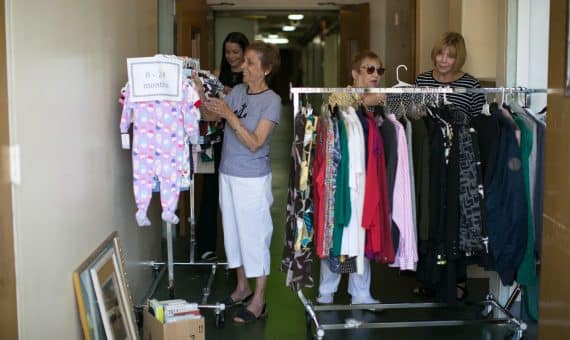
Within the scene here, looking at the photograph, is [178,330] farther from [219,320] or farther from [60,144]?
[60,144]

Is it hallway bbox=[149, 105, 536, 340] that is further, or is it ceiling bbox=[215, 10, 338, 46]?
ceiling bbox=[215, 10, 338, 46]

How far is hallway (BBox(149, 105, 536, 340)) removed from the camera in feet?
13.8

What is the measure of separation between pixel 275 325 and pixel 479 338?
1182 millimetres

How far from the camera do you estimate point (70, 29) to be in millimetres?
3027

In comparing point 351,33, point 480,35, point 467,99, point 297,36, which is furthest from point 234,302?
point 297,36

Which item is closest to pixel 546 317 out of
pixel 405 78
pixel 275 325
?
pixel 275 325

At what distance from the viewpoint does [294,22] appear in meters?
16.4

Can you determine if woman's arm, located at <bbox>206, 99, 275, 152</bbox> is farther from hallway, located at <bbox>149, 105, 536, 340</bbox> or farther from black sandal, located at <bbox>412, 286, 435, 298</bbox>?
black sandal, located at <bbox>412, 286, 435, 298</bbox>

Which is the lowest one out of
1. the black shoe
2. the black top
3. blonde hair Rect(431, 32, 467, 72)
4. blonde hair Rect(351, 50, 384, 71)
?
the black shoe

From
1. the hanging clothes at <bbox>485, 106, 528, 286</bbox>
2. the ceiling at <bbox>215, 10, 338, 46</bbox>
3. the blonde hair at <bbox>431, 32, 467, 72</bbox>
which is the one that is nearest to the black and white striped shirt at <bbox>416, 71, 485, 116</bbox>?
the blonde hair at <bbox>431, 32, 467, 72</bbox>

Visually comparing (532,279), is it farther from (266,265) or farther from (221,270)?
(221,270)

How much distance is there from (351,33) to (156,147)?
17.2 ft

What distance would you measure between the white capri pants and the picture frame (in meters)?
0.87

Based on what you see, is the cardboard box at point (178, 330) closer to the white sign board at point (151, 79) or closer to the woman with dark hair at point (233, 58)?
the white sign board at point (151, 79)
